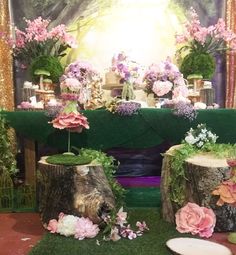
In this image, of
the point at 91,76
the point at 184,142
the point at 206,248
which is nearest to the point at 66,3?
the point at 91,76

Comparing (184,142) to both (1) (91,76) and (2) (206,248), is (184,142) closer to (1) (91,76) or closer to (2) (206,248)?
(2) (206,248)

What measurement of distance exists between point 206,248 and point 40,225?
51.8 inches

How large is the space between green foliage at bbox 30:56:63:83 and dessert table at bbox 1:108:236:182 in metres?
0.87

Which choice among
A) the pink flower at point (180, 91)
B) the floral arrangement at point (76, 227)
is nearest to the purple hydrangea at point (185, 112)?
the pink flower at point (180, 91)

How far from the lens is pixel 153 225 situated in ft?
9.94

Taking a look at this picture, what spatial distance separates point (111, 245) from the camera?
2.60 meters

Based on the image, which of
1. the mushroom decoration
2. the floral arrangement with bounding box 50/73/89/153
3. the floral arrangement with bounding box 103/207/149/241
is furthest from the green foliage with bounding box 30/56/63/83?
the floral arrangement with bounding box 103/207/149/241

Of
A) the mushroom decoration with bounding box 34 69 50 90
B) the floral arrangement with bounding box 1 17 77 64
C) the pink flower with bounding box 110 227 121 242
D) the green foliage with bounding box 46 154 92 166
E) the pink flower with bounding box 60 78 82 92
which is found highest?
the floral arrangement with bounding box 1 17 77 64

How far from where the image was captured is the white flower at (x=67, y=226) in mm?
2760

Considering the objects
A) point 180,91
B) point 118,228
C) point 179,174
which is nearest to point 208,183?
point 179,174

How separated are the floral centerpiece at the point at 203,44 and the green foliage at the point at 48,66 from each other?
1393 millimetres

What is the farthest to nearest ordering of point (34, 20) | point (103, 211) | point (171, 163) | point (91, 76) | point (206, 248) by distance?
point (34, 20), point (91, 76), point (171, 163), point (103, 211), point (206, 248)

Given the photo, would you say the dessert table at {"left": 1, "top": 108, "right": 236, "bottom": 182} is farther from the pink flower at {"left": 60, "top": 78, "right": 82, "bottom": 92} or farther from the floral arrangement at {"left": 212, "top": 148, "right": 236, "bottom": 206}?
the floral arrangement at {"left": 212, "top": 148, "right": 236, "bottom": 206}

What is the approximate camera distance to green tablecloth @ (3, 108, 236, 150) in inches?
139
